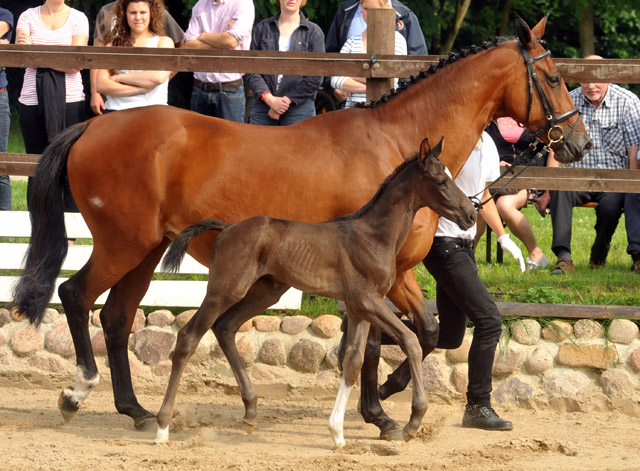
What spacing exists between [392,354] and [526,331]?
969mm

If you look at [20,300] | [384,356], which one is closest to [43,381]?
[20,300]

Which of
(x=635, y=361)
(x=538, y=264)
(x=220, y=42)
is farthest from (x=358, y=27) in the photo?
(x=635, y=361)

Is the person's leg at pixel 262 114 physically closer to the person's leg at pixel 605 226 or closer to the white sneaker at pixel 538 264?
the white sneaker at pixel 538 264

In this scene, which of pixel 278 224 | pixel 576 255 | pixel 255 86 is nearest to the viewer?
pixel 278 224

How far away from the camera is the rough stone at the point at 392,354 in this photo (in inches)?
261

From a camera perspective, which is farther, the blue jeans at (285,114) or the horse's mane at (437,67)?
the blue jeans at (285,114)

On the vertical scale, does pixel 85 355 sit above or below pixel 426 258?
below

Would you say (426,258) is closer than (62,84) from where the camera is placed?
Yes

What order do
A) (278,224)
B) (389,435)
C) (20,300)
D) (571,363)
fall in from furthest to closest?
(571,363) → (20,300) → (389,435) → (278,224)

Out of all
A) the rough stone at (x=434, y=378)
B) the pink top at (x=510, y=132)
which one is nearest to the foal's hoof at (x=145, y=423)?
the rough stone at (x=434, y=378)

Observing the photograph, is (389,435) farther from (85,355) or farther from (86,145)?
(86,145)

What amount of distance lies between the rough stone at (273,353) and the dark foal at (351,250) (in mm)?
1578

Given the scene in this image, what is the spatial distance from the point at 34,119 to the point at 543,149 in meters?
4.73

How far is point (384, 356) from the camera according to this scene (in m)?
6.67
